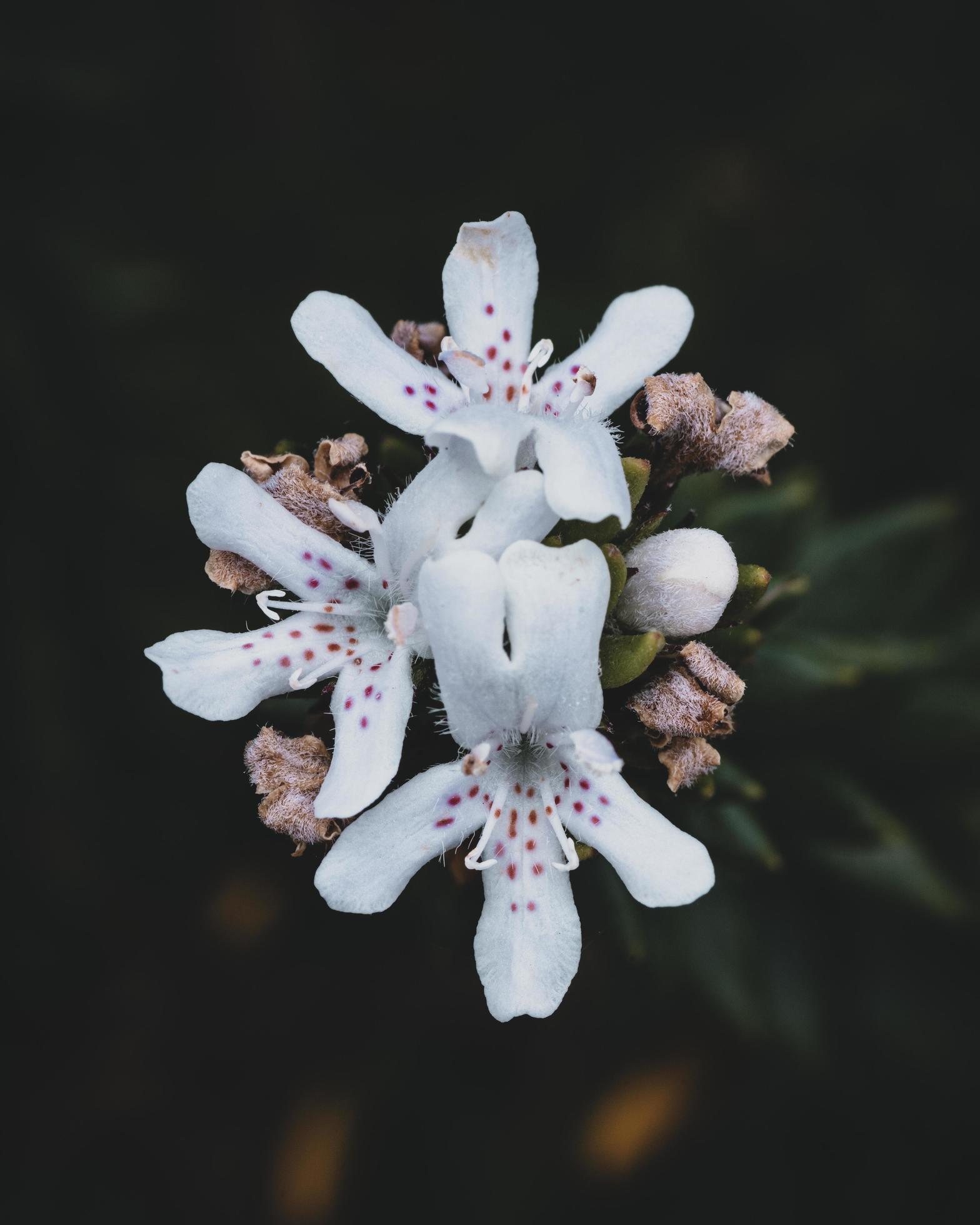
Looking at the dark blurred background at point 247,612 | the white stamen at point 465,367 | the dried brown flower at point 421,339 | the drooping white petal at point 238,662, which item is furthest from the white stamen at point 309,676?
the dark blurred background at point 247,612

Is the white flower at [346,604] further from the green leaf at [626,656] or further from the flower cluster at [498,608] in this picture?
the green leaf at [626,656]

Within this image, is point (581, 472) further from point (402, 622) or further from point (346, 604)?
point (346, 604)

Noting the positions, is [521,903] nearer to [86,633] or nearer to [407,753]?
[407,753]

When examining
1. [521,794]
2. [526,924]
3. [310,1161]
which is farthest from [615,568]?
[310,1161]

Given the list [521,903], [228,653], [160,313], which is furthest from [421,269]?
[521,903]

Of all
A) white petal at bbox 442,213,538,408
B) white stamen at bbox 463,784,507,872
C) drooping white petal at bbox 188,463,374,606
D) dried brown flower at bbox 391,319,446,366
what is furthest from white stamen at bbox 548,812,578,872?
dried brown flower at bbox 391,319,446,366

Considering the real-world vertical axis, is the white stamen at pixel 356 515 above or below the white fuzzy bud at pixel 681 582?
above

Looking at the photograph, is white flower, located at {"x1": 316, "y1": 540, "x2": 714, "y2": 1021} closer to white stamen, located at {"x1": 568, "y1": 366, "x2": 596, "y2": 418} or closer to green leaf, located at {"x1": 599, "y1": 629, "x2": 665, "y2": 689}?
green leaf, located at {"x1": 599, "y1": 629, "x2": 665, "y2": 689}
